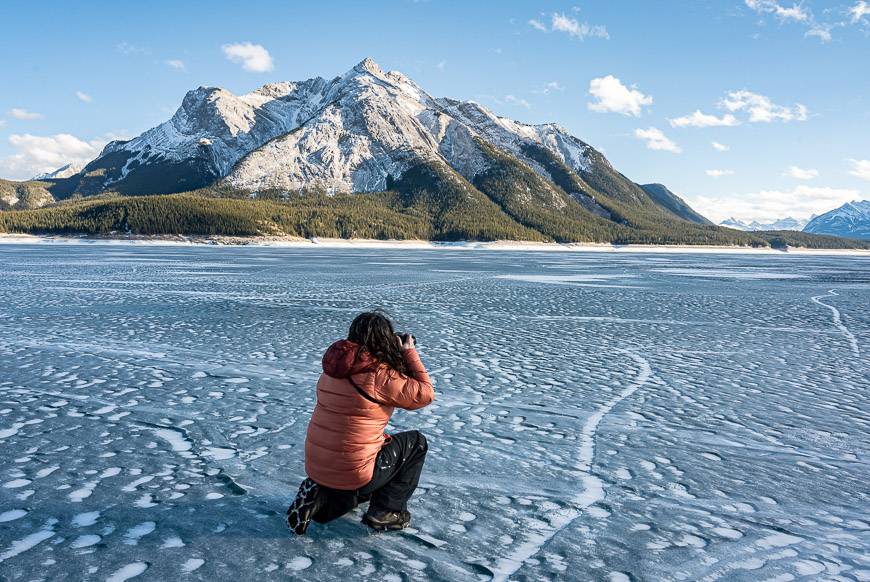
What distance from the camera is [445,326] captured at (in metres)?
20.5

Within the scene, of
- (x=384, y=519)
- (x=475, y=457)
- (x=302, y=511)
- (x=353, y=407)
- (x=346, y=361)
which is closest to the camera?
(x=346, y=361)

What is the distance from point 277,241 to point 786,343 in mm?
162341

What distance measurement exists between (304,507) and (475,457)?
9.54 feet

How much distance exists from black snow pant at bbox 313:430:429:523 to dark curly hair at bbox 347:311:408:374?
977 millimetres

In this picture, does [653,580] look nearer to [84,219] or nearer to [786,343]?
[786,343]

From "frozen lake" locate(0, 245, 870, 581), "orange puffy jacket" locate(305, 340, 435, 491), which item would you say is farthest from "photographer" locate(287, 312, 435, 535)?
"frozen lake" locate(0, 245, 870, 581)

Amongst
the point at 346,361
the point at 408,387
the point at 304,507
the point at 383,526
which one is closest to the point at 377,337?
the point at 346,361

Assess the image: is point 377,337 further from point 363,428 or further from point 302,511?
point 302,511

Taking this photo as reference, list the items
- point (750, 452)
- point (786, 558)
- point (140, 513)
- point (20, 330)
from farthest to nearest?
point (20, 330) → point (750, 452) → point (140, 513) → point (786, 558)

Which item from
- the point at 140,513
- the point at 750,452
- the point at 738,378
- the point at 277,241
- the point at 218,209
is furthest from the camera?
the point at 218,209

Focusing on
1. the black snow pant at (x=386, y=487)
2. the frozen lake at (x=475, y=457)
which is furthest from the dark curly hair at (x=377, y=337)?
the frozen lake at (x=475, y=457)

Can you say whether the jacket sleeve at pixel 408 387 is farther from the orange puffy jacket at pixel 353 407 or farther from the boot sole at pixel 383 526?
the boot sole at pixel 383 526

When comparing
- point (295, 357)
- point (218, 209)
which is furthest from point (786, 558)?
point (218, 209)

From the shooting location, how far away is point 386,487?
6043mm
